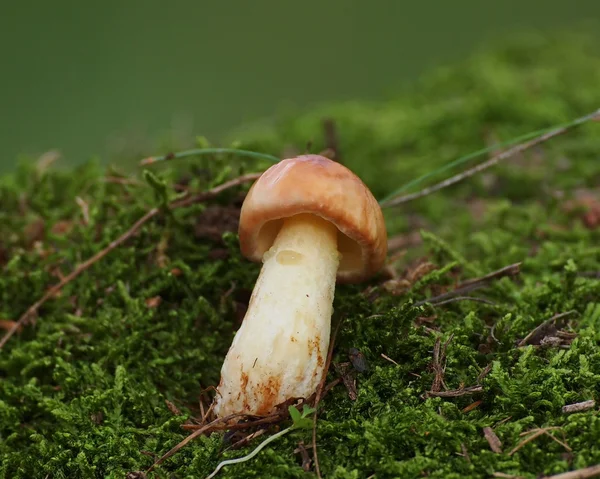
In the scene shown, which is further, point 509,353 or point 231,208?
point 231,208

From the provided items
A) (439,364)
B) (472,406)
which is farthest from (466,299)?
(472,406)

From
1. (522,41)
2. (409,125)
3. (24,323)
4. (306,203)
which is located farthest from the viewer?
(522,41)

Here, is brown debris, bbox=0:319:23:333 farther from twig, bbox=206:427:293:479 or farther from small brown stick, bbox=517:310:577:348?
small brown stick, bbox=517:310:577:348

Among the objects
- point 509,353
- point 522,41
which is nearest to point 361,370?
point 509,353

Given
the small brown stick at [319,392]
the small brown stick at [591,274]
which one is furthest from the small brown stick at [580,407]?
the small brown stick at [591,274]

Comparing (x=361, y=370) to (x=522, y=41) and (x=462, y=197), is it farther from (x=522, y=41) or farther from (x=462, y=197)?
(x=522, y=41)

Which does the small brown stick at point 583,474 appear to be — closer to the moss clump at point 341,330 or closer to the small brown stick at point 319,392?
the moss clump at point 341,330

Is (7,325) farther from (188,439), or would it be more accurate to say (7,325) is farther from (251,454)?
(251,454)
